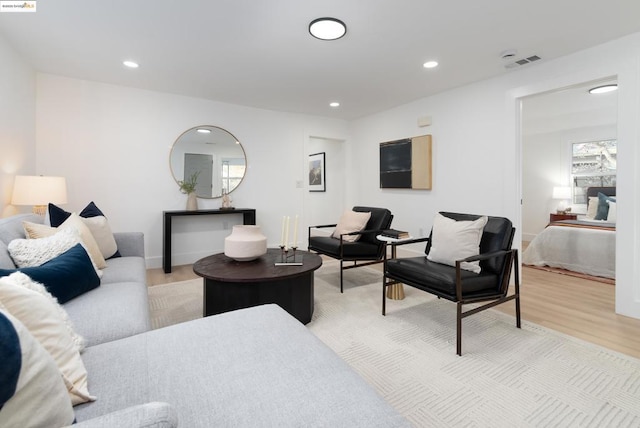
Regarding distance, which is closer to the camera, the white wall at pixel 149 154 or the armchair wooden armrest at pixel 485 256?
the armchair wooden armrest at pixel 485 256

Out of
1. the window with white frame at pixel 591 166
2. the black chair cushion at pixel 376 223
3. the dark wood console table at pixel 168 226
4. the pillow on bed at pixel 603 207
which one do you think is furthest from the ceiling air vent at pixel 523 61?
the dark wood console table at pixel 168 226

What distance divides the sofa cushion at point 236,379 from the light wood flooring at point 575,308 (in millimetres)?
2245

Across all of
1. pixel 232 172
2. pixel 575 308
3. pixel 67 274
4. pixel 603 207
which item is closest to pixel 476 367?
pixel 575 308

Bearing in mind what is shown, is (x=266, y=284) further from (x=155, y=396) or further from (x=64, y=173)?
(x=64, y=173)

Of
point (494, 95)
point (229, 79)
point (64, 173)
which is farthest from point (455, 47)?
point (64, 173)

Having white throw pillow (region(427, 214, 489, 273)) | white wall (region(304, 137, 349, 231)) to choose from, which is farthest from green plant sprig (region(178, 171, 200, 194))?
white throw pillow (region(427, 214, 489, 273))

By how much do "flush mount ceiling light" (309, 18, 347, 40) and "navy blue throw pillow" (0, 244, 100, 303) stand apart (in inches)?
90.5

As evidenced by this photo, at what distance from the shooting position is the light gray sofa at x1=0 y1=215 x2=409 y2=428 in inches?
30.9

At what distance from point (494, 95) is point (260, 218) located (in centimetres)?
367

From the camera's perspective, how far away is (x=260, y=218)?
5102 millimetres

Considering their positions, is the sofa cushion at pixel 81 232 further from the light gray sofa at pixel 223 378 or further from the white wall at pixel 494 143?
the white wall at pixel 494 143

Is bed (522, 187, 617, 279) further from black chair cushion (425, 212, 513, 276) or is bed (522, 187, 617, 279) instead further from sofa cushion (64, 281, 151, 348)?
sofa cushion (64, 281, 151, 348)

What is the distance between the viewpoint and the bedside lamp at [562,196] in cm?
559

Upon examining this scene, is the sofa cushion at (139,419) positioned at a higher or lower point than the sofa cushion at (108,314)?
higher
